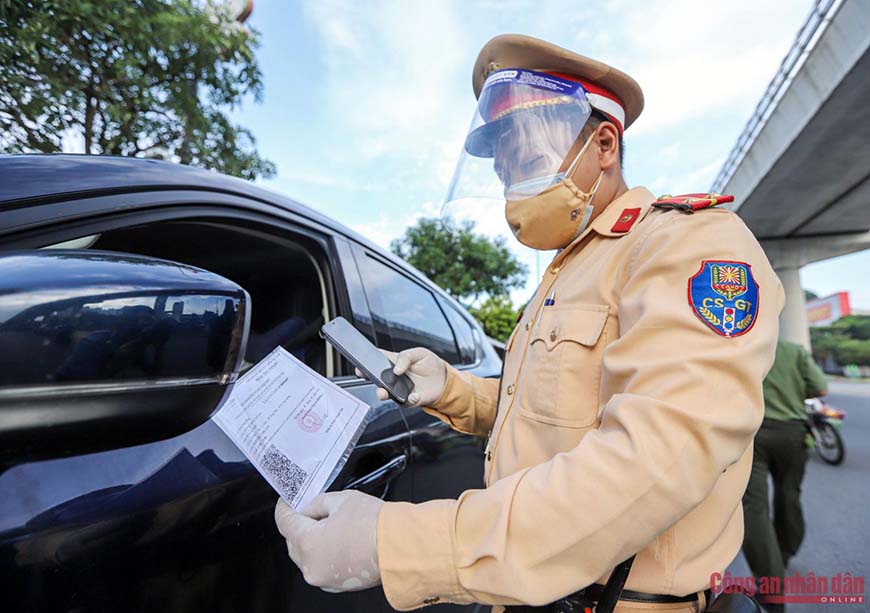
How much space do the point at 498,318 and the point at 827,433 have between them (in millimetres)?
9012

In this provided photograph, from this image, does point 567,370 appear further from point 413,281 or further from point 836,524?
point 836,524

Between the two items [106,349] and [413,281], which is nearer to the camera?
[106,349]

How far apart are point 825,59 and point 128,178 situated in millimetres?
10549

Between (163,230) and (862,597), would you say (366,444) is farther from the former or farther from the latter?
(862,597)

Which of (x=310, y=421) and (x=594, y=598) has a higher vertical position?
(x=310, y=421)

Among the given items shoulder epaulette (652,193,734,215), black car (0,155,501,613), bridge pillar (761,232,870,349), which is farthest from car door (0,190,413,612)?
bridge pillar (761,232,870,349)

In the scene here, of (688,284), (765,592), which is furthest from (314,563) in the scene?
(765,592)

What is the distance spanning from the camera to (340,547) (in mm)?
673

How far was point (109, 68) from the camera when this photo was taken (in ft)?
22.7

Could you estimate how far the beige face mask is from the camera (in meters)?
1.12

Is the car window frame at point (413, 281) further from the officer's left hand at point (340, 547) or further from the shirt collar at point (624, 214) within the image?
the officer's left hand at point (340, 547)

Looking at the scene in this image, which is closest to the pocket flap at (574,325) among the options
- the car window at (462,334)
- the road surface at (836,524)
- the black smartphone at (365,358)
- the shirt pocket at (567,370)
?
→ the shirt pocket at (567,370)

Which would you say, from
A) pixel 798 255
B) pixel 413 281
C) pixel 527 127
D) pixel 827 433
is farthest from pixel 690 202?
pixel 798 255

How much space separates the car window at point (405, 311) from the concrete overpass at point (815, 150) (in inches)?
332
